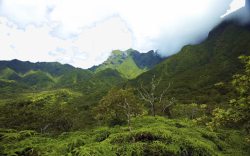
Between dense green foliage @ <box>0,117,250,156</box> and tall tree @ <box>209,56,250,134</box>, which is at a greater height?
tall tree @ <box>209,56,250,134</box>

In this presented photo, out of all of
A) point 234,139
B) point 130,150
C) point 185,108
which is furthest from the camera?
point 185,108

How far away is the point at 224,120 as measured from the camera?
42.2 feet

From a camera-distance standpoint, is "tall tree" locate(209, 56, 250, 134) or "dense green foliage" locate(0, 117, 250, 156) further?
"tall tree" locate(209, 56, 250, 134)

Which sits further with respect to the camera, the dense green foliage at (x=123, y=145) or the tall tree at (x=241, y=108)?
the tall tree at (x=241, y=108)

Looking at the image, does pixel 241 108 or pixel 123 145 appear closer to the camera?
pixel 123 145

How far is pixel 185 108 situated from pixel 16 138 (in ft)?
332

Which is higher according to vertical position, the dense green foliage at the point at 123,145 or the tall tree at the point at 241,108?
the tall tree at the point at 241,108

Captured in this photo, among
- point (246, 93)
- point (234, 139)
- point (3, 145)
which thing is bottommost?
point (234, 139)

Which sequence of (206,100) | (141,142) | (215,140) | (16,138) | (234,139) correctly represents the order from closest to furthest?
(141,142)
(16,138)
(215,140)
(234,139)
(206,100)

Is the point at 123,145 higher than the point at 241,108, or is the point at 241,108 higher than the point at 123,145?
the point at 241,108

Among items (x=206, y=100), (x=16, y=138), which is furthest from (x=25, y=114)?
(x=206, y=100)

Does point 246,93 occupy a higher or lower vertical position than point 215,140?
higher

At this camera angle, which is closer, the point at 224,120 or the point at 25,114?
the point at 224,120

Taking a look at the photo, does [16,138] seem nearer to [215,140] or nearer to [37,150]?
[37,150]
